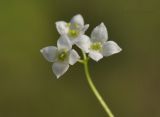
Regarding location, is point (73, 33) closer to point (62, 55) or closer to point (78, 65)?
point (62, 55)

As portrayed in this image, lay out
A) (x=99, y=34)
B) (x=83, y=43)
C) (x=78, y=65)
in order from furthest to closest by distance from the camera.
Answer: (x=78, y=65) < (x=99, y=34) < (x=83, y=43)

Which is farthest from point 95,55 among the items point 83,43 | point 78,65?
point 78,65

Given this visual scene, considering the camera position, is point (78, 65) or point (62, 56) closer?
point (62, 56)

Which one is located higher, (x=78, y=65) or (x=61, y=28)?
(x=61, y=28)

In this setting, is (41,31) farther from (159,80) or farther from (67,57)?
(67,57)

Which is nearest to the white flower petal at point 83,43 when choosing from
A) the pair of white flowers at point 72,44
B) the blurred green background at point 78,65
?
the pair of white flowers at point 72,44

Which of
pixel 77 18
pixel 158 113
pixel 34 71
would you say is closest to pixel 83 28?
pixel 77 18

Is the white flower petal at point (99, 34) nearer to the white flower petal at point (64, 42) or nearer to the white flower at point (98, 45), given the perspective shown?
the white flower at point (98, 45)

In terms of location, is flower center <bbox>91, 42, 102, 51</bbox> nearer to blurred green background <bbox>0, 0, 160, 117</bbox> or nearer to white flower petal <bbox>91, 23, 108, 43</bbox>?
white flower petal <bbox>91, 23, 108, 43</bbox>
